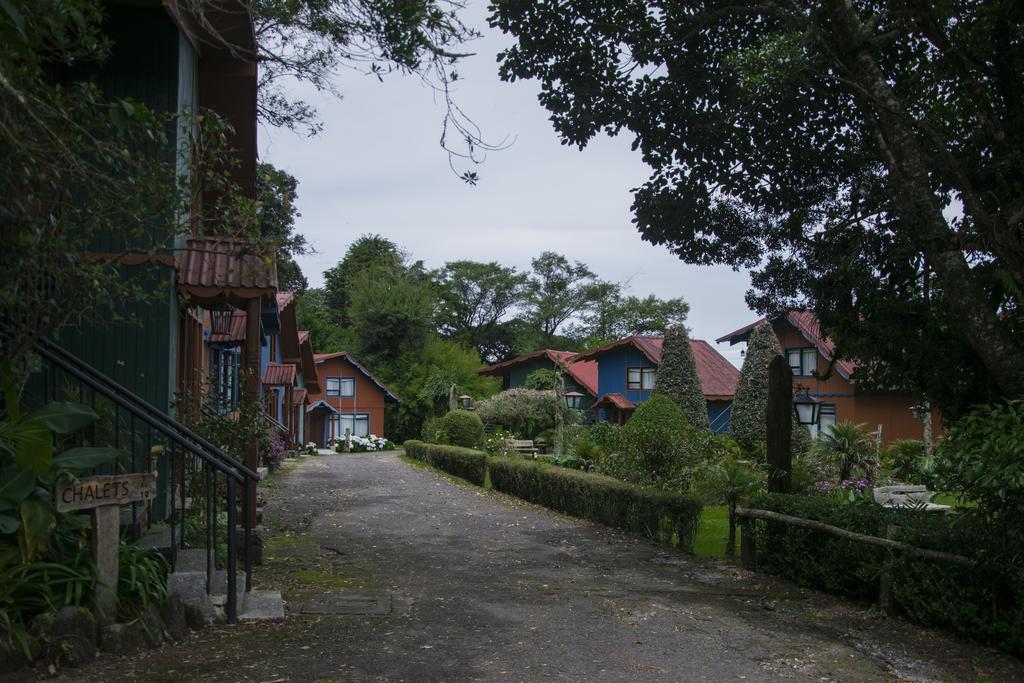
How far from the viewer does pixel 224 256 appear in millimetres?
10047

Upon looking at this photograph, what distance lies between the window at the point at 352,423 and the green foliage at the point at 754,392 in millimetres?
24147

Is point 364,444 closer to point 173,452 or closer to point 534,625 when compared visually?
point 534,625

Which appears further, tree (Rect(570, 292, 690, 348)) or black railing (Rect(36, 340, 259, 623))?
tree (Rect(570, 292, 690, 348))

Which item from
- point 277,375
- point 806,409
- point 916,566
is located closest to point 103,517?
point 916,566

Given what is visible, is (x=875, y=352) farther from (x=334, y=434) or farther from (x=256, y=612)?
(x=334, y=434)

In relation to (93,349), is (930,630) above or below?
below

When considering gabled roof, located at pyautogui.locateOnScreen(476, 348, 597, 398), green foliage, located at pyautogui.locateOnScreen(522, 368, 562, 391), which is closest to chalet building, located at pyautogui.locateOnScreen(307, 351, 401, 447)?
gabled roof, located at pyautogui.locateOnScreen(476, 348, 597, 398)

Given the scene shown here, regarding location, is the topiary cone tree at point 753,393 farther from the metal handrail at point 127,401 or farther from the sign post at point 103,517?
the sign post at point 103,517

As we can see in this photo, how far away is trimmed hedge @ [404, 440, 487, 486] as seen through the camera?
21.4 metres

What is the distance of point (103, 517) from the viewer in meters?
5.83

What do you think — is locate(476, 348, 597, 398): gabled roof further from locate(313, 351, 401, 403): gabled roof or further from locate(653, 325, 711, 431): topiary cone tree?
locate(653, 325, 711, 431): topiary cone tree

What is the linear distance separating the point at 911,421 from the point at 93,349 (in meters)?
28.5

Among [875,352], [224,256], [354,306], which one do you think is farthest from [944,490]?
[354,306]

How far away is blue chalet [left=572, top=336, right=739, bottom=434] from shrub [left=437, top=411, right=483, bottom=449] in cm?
1460
